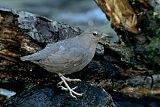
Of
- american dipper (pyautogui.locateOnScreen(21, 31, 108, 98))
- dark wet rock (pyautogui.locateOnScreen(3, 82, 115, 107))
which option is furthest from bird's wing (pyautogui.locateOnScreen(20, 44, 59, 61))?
dark wet rock (pyautogui.locateOnScreen(3, 82, 115, 107))

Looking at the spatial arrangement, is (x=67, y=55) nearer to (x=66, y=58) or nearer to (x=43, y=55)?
(x=66, y=58)

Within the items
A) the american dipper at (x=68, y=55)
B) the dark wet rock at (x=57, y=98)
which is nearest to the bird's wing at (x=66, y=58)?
the american dipper at (x=68, y=55)

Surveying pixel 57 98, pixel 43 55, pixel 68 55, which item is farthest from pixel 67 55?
pixel 57 98

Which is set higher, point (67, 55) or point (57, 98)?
point (67, 55)

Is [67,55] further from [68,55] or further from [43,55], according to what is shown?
[43,55]

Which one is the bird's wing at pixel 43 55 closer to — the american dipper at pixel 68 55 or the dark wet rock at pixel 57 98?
the american dipper at pixel 68 55
